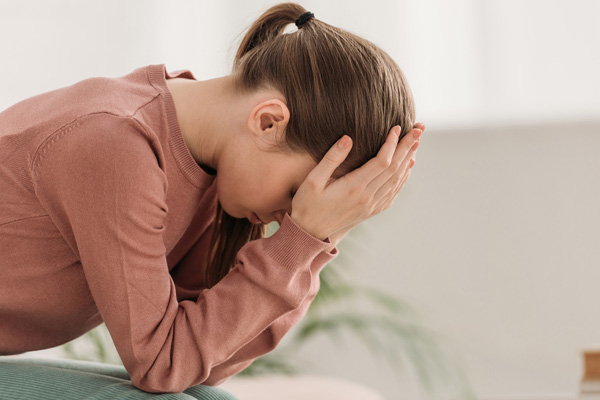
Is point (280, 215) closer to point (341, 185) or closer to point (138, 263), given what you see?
point (341, 185)

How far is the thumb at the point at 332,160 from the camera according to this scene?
0.91 meters

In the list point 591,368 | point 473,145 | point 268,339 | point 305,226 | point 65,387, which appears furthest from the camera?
point 473,145

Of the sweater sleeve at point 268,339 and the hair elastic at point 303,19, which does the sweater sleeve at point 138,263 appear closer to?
the sweater sleeve at point 268,339

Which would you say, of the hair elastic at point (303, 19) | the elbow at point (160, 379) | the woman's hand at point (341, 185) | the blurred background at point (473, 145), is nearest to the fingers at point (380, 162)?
the woman's hand at point (341, 185)

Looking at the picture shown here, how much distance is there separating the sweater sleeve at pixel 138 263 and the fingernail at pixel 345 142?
5.6 inches

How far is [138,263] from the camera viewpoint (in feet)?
2.85

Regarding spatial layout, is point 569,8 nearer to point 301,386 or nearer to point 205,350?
point 301,386

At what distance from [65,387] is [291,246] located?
1.03 ft

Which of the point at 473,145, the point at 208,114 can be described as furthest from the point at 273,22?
the point at 473,145

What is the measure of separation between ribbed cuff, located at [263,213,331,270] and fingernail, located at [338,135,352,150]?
116 mm

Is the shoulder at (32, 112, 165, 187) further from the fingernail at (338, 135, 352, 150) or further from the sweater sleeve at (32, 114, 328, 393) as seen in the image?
the fingernail at (338, 135, 352, 150)

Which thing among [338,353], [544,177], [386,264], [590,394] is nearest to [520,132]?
[544,177]

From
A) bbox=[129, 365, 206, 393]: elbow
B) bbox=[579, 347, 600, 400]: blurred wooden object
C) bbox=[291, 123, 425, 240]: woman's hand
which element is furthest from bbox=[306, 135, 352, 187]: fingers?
bbox=[579, 347, 600, 400]: blurred wooden object

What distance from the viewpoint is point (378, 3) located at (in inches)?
95.1
